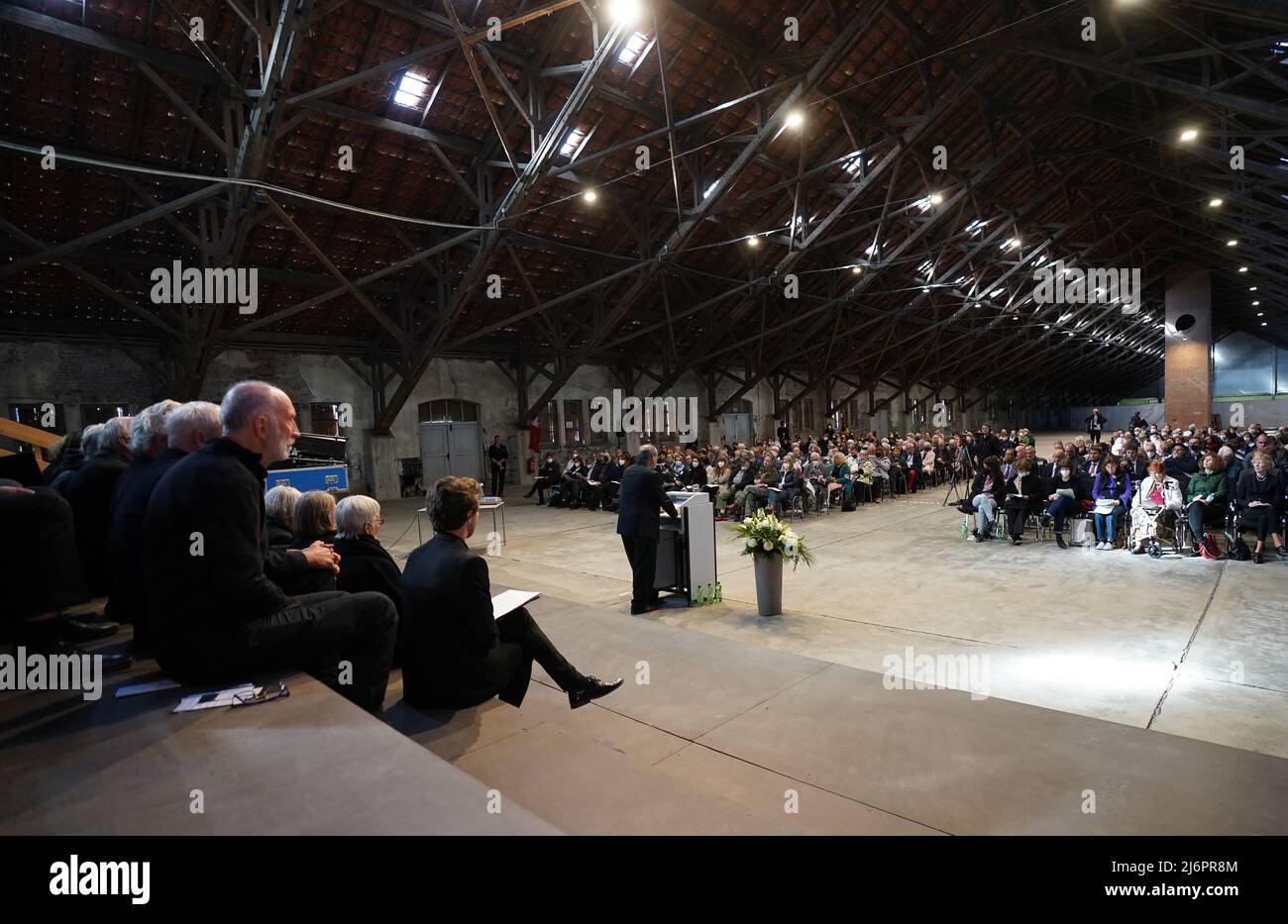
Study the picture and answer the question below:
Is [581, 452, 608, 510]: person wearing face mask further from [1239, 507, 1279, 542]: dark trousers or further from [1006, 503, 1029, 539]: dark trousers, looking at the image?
[1239, 507, 1279, 542]: dark trousers

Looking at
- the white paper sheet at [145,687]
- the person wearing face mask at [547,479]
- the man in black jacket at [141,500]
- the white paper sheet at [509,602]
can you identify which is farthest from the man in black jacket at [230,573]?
the person wearing face mask at [547,479]

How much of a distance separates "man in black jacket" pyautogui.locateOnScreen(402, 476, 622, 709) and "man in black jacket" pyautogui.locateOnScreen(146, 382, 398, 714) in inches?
10.7

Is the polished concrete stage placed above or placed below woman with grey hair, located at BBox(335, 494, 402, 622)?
below

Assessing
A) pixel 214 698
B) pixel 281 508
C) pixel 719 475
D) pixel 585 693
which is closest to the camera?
pixel 214 698

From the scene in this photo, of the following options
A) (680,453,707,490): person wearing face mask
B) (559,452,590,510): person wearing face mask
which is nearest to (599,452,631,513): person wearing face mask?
(559,452,590,510): person wearing face mask

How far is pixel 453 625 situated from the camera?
256cm

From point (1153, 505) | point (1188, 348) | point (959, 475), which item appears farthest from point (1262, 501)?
point (1188, 348)

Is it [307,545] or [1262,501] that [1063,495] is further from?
→ [307,545]

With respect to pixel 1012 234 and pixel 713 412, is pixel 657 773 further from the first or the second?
pixel 1012 234

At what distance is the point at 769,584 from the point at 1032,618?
6.82 feet

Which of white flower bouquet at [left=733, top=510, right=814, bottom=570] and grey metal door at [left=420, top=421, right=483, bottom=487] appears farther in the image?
grey metal door at [left=420, top=421, right=483, bottom=487]

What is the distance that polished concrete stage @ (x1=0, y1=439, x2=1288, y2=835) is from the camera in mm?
1664

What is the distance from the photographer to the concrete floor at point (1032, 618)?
11.6ft

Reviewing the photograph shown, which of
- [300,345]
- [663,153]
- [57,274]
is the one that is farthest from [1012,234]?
[57,274]
